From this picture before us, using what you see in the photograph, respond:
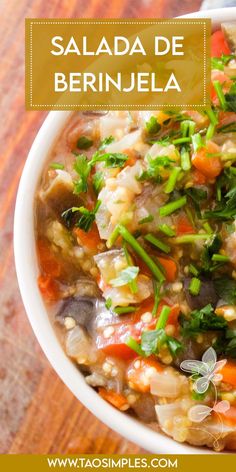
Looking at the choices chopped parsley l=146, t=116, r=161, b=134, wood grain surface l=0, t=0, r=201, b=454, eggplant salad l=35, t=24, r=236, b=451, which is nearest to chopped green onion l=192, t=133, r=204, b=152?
eggplant salad l=35, t=24, r=236, b=451

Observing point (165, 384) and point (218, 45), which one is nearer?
point (165, 384)

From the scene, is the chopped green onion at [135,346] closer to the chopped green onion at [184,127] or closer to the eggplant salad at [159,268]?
the eggplant salad at [159,268]

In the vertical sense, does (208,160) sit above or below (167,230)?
above

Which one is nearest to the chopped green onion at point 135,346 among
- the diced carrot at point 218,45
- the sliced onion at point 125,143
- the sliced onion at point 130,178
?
the sliced onion at point 130,178

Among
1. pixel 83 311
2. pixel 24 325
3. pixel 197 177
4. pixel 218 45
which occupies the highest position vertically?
pixel 218 45

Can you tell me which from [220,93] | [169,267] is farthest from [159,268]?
[220,93]

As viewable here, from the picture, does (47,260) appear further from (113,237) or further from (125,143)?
(125,143)

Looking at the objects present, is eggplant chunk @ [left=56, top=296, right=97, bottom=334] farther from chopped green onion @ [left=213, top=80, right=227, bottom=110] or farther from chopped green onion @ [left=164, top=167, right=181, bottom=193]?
chopped green onion @ [left=213, top=80, right=227, bottom=110]

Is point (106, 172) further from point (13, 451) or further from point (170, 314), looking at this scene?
point (13, 451)

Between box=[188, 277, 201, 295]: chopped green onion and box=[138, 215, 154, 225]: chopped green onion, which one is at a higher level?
box=[138, 215, 154, 225]: chopped green onion
